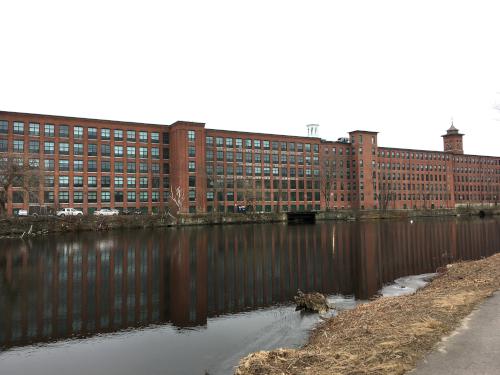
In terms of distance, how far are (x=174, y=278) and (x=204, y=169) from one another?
74513mm

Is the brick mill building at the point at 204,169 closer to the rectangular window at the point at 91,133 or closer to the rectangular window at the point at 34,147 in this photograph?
the rectangular window at the point at 91,133

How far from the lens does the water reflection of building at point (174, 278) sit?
17406 mm

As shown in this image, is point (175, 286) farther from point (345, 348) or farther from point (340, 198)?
point (340, 198)

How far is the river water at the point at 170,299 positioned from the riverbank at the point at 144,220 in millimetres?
27413

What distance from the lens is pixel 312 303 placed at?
710 inches

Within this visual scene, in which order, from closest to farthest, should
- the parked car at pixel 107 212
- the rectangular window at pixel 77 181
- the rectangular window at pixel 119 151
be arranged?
1. the parked car at pixel 107 212
2. the rectangular window at pixel 77 181
3. the rectangular window at pixel 119 151

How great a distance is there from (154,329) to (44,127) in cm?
8436

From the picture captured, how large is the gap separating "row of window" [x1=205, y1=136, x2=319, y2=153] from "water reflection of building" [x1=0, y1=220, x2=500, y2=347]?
65.8 meters

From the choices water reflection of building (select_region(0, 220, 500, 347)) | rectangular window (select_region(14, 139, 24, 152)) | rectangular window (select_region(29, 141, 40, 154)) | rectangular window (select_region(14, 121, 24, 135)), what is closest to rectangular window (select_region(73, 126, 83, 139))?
rectangular window (select_region(29, 141, 40, 154))

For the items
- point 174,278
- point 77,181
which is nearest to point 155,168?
point 77,181

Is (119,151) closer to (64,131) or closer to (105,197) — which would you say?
(105,197)

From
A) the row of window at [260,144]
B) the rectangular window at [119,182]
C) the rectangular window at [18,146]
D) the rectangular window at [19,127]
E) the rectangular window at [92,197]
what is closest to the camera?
the rectangular window at [18,146]

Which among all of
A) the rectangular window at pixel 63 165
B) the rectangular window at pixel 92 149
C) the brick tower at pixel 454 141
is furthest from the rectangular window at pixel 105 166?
the brick tower at pixel 454 141

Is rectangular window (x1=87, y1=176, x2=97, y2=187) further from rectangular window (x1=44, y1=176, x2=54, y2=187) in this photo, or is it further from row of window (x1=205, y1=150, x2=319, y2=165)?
row of window (x1=205, y1=150, x2=319, y2=165)
